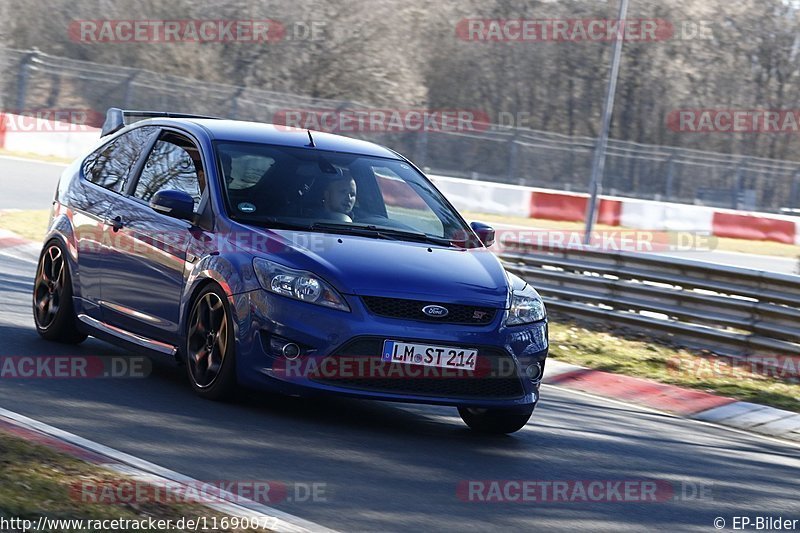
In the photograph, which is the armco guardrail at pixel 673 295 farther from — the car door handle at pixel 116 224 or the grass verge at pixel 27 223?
the car door handle at pixel 116 224

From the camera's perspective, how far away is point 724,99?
50312 mm

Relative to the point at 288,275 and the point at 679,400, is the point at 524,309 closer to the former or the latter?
the point at 288,275

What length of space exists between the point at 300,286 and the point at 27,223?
11121 millimetres

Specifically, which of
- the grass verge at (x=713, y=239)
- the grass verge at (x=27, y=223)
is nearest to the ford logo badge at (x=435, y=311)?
the grass verge at (x=27, y=223)

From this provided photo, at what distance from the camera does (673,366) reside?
11.9 m

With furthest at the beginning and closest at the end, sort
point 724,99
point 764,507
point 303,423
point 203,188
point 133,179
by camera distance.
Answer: point 724,99 < point 133,179 < point 203,188 < point 303,423 < point 764,507

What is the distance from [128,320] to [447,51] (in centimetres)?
4393

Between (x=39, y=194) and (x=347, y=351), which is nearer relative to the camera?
(x=347, y=351)

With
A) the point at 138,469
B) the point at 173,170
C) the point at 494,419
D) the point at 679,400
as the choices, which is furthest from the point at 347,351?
the point at 679,400

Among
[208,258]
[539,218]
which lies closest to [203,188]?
[208,258]

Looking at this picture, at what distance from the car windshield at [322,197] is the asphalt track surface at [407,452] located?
1.08 m

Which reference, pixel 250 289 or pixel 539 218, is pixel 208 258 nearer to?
pixel 250 289

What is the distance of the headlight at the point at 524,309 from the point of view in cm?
745

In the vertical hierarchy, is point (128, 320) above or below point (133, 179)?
below
